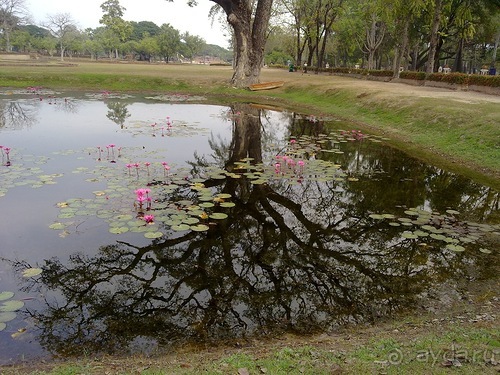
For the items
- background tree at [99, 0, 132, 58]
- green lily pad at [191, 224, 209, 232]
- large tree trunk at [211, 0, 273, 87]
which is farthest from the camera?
background tree at [99, 0, 132, 58]

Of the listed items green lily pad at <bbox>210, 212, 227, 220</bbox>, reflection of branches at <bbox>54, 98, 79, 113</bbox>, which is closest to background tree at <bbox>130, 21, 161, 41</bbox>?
reflection of branches at <bbox>54, 98, 79, 113</bbox>

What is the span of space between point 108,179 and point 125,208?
181cm

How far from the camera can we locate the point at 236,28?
26.2 m

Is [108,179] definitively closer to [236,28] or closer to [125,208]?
[125,208]

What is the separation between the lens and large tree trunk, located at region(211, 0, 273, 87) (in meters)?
25.8

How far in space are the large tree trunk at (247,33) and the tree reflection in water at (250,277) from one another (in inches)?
860

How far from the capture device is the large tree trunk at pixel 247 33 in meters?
25.8

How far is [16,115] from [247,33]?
55.1 feet

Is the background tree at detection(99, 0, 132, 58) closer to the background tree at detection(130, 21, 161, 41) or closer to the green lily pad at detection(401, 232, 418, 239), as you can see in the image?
the background tree at detection(130, 21, 161, 41)

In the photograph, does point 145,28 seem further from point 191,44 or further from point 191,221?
point 191,221

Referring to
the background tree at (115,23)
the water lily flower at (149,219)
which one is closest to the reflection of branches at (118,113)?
the water lily flower at (149,219)

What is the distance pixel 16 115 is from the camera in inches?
627

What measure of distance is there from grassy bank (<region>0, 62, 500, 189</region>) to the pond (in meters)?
1.37

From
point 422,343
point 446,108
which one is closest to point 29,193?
point 422,343
